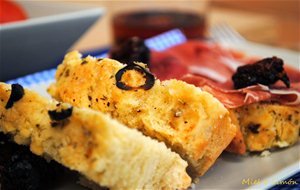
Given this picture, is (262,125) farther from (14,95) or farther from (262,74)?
(14,95)

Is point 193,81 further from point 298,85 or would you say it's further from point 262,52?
point 262,52

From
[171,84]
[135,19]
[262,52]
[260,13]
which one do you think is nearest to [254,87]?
[171,84]

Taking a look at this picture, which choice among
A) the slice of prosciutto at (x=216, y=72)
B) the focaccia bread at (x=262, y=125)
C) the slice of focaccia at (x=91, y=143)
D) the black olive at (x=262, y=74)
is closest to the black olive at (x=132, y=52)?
the slice of prosciutto at (x=216, y=72)

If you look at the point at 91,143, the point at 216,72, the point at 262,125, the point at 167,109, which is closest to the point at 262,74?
the point at 262,125

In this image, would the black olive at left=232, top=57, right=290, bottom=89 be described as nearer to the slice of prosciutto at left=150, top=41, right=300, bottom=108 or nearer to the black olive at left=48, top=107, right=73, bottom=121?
the slice of prosciutto at left=150, top=41, right=300, bottom=108

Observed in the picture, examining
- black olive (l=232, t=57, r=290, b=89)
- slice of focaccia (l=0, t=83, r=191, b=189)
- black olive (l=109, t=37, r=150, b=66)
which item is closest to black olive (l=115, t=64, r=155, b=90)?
slice of focaccia (l=0, t=83, r=191, b=189)
